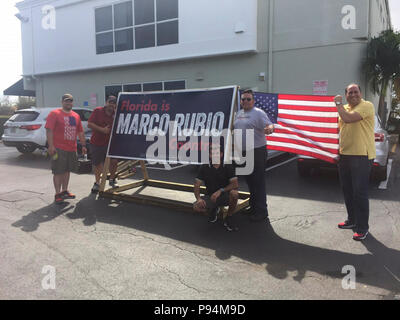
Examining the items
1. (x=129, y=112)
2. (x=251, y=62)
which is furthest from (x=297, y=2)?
(x=129, y=112)

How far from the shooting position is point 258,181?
15.9ft

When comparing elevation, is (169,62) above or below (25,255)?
above

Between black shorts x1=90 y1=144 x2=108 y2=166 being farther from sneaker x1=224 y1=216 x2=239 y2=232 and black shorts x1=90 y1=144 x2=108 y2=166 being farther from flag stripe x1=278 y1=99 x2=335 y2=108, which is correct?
flag stripe x1=278 y1=99 x2=335 y2=108

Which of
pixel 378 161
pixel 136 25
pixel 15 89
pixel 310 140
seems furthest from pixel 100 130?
pixel 15 89

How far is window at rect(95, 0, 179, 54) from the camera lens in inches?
578

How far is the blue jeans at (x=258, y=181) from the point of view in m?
4.83

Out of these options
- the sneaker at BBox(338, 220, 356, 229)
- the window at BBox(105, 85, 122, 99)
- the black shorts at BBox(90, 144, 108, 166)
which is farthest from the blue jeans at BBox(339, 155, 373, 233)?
the window at BBox(105, 85, 122, 99)

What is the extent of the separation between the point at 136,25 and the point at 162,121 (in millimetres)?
11878

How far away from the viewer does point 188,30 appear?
1391cm

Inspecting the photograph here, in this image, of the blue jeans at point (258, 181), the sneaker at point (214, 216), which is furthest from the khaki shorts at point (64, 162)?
the blue jeans at point (258, 181)

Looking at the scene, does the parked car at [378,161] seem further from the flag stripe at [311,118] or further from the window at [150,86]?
the window at [150,86]

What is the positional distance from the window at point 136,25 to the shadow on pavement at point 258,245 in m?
11.0

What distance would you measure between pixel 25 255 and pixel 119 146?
264 cm
